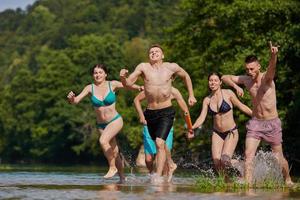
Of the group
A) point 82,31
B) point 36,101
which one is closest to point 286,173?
point 36,101

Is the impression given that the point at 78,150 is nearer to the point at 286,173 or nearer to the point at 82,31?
the point at 286,173

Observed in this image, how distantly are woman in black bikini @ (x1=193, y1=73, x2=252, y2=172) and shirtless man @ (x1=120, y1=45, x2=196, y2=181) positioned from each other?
2.38 feet

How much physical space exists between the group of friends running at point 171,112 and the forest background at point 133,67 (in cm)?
1745

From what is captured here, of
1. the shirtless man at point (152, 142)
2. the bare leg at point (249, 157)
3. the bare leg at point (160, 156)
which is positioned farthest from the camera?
the shirtless man at point (152, 142)

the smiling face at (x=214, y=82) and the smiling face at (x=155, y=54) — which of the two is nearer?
the smiling face at (x=155, y=54)

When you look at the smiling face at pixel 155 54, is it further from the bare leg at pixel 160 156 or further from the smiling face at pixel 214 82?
the bare leg at pixel 160 156

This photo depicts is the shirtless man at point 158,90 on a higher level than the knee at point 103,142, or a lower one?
higher

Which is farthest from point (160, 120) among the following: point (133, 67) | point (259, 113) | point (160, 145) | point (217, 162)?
point (133, 67)

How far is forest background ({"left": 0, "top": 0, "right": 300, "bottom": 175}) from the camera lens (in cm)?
3825

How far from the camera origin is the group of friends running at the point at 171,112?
1452cm

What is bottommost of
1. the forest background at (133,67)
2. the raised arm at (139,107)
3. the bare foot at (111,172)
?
the bare foot at (111,172)

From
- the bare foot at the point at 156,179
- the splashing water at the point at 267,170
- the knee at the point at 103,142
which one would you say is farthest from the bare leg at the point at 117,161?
the splashing water at the point at 267,170

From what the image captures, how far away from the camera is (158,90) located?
1581 centimetres

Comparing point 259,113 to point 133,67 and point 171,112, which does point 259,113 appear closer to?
point 171,112
